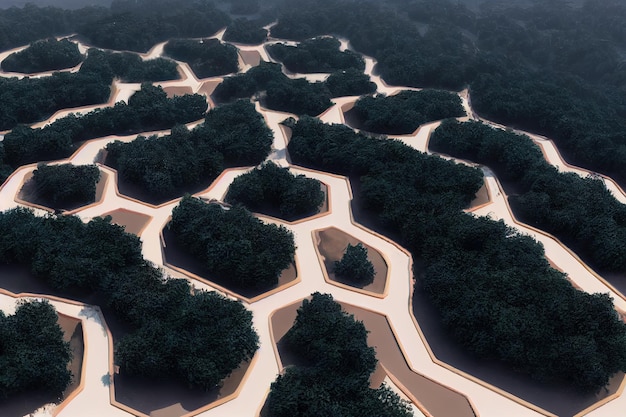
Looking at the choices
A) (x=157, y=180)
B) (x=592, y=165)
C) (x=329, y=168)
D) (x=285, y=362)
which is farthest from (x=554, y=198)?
(x=157, y=180)

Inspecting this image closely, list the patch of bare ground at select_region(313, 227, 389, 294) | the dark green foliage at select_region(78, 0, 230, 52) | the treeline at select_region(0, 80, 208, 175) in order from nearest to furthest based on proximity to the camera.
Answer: the patch of bare ground at select_region(313, 227, 389, 294)
the treeline at select_region(0, 80, 208, 175)
the dark green foliage at select_region(78, 0, 230, 52)

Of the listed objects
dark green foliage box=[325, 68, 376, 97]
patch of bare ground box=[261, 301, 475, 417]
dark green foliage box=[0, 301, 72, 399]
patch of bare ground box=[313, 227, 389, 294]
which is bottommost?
patch of bare ground box=[261, 301, 475, 417]

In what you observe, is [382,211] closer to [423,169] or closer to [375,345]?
[423,169]

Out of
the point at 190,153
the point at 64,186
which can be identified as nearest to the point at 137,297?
the point at 64,186

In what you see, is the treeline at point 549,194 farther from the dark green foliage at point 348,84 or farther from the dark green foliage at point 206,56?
the dark green foliage at point 206,56

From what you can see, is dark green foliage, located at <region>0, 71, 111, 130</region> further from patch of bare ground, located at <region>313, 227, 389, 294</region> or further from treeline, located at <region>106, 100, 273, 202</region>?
patch of bare ground, located at <region>313, 227, 389, 294</region>

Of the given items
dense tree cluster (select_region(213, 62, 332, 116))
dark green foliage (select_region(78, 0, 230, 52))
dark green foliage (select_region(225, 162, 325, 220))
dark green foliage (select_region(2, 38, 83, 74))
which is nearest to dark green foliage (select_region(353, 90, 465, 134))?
dense tree cluster (select_region(213, 62, 332, 116))

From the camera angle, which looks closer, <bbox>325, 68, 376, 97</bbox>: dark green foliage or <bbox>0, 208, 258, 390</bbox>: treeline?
<bbox>0, 208, 258, 390</bbox>: treeline
